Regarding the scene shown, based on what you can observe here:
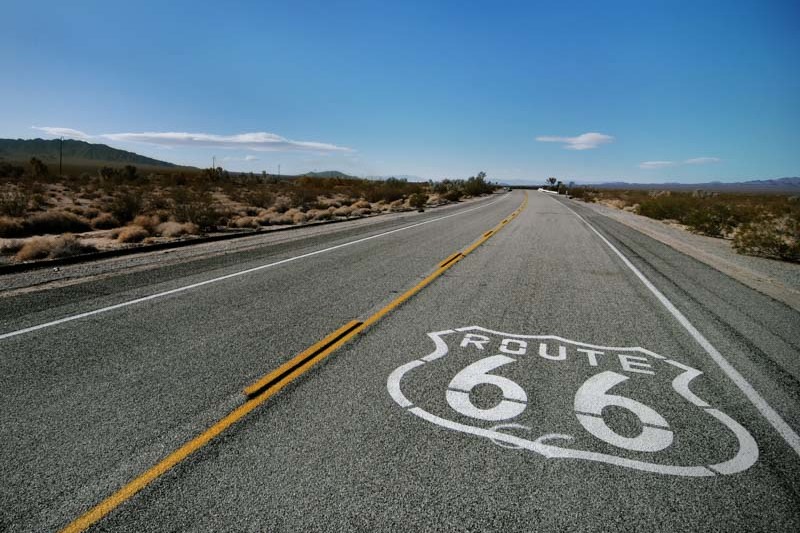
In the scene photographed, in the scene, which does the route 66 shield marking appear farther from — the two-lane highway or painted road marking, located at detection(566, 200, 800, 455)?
the two-lane highway

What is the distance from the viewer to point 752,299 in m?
7.88

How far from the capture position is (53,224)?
1681 centimetres

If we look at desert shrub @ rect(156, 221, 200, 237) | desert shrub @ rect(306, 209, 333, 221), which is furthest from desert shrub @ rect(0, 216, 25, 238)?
desert shrub @ rect(306, 209, 333, 221)

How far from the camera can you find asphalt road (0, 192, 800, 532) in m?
2.58

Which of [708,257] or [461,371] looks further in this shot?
[708,257]

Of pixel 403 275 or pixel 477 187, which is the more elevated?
pixel 477 187

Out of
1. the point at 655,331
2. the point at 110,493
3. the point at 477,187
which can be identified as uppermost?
the point at 477,187

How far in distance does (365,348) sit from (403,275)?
4044 mm

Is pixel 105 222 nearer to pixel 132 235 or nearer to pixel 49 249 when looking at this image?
pixel 132 235

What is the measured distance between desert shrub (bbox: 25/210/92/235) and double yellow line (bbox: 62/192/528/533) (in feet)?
53.6

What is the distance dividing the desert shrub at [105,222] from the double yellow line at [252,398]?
16854 mm

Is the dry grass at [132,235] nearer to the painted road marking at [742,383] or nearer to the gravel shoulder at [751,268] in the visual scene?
the painted road marking at [742,383]

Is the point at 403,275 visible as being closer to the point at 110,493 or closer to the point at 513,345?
the point at 513,345

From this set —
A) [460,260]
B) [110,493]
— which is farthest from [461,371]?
[460,260]
